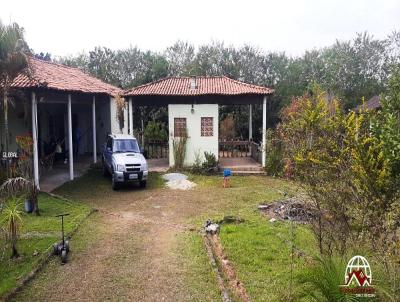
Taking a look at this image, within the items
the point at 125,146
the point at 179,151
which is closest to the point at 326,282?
the point at 125,146

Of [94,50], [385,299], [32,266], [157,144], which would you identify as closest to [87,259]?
[32,266]

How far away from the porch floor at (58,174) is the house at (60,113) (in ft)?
0.88

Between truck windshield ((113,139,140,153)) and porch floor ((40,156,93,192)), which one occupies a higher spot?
truck windshield ((113,139,140,153))

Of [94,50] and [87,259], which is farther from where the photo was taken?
[94,50]

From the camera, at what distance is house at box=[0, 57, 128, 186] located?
45.7 ft

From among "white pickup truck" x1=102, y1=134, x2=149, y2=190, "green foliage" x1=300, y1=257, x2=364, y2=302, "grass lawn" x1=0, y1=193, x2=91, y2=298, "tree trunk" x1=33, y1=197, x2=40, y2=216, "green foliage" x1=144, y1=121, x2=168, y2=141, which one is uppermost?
"green foliage" x1=144, y1=121, x2=168, y2=141

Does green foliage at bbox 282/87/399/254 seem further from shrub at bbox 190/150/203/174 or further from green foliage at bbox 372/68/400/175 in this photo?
shrub at bbox 190/150/203/174

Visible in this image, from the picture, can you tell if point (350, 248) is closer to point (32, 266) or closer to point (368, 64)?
point (32, 266)

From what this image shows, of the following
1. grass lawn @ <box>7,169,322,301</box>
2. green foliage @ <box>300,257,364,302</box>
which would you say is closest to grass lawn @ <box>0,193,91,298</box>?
grass lawn @ <box>7,169,322,301</box>

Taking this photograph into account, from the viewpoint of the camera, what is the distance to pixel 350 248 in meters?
6.54

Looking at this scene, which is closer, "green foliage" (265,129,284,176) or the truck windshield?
the truck windshield

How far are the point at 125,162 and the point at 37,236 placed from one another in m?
5.76

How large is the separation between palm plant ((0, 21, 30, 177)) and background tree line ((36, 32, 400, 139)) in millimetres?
18645

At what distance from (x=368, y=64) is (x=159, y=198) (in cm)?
2361
